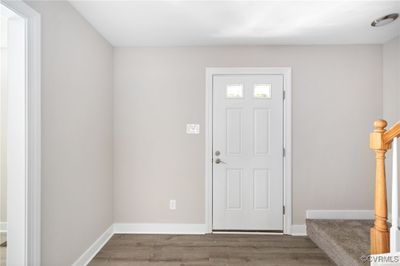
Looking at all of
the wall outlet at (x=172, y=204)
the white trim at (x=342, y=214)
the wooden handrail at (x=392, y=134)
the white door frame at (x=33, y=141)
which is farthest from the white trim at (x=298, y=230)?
the white door frame at (x=33, y=141)

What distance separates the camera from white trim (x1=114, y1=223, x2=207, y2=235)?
3.47 meters

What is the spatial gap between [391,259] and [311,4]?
2108mm

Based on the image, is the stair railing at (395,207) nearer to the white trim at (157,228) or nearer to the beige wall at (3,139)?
the white trim at (157,228)

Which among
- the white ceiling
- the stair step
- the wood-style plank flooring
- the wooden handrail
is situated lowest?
the wood-style plank flooring

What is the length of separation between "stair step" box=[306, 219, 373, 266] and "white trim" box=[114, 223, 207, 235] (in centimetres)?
140

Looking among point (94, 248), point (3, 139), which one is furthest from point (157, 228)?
point (3, 139)

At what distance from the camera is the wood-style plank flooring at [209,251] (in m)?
2.71

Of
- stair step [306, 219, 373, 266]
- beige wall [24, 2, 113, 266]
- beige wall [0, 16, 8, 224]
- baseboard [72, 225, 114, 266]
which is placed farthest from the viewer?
beige wall [0, 16, 8, 224]

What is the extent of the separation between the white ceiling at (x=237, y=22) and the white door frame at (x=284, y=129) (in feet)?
1.15

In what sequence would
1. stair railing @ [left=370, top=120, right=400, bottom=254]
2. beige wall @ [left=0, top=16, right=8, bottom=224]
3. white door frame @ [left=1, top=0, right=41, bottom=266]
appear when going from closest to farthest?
1. stair railing @ [left=370, top=120, right=400, bottom=254]
2. white door frame @ [left=1, top=0, right=41, bottom=266]
3. beige wall @ [left=0, top=16, right=8, bottom=224]

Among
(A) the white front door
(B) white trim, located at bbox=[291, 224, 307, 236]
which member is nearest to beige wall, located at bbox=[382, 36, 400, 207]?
(B) white trim, located at bbox=[291, 224, 307, 236]

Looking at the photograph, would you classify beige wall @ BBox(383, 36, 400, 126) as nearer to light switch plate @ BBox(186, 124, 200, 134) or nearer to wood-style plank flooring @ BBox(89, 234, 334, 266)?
wood-style plank flooring @ BBox(89, 234, 334, 266)

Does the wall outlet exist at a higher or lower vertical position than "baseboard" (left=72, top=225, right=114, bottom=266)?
higher

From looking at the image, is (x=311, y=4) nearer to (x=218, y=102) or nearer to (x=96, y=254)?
(x=218, y=102)
